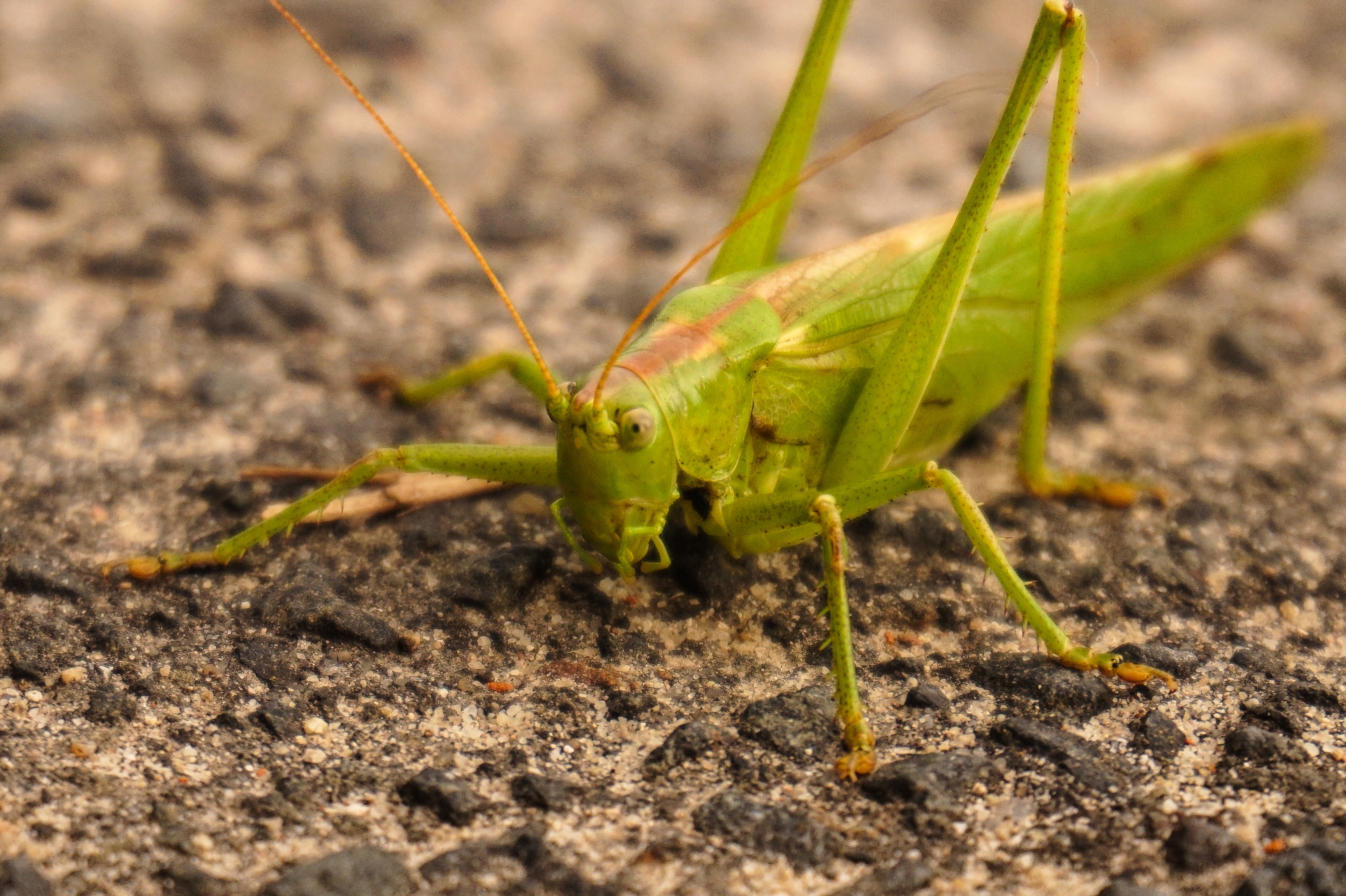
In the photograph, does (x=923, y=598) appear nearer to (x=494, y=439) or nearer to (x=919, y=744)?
(x=919, y=744)

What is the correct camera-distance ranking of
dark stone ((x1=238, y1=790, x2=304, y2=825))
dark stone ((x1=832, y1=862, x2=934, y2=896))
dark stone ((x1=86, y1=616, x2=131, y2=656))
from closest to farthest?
dark stone ((x1=832, y1=862, x2=934, y2=896)), dark stone ((x1=238, y1=790, x2=304, y2=825)), dark stone ((x1=86, y1=616, x2=131, y2=656))

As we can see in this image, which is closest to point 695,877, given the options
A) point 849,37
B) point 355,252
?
point 355,252

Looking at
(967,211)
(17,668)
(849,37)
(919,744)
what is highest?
(849,37)

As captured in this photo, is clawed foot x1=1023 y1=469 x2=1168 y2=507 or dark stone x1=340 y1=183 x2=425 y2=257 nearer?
clawed foot x1=1023 y1=469 x2=1168 y2=507

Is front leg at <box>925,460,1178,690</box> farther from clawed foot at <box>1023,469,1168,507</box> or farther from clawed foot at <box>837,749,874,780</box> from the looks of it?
clawed foot at <box>1023,469,1168,507</box>

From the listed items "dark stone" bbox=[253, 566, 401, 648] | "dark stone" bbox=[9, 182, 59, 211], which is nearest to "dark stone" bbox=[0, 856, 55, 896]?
"dark stone" bbox=[253, 566, 401, 648]

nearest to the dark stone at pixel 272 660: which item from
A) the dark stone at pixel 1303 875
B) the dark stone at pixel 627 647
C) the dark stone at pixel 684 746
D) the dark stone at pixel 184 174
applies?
the dark stone at pixel 627 647
